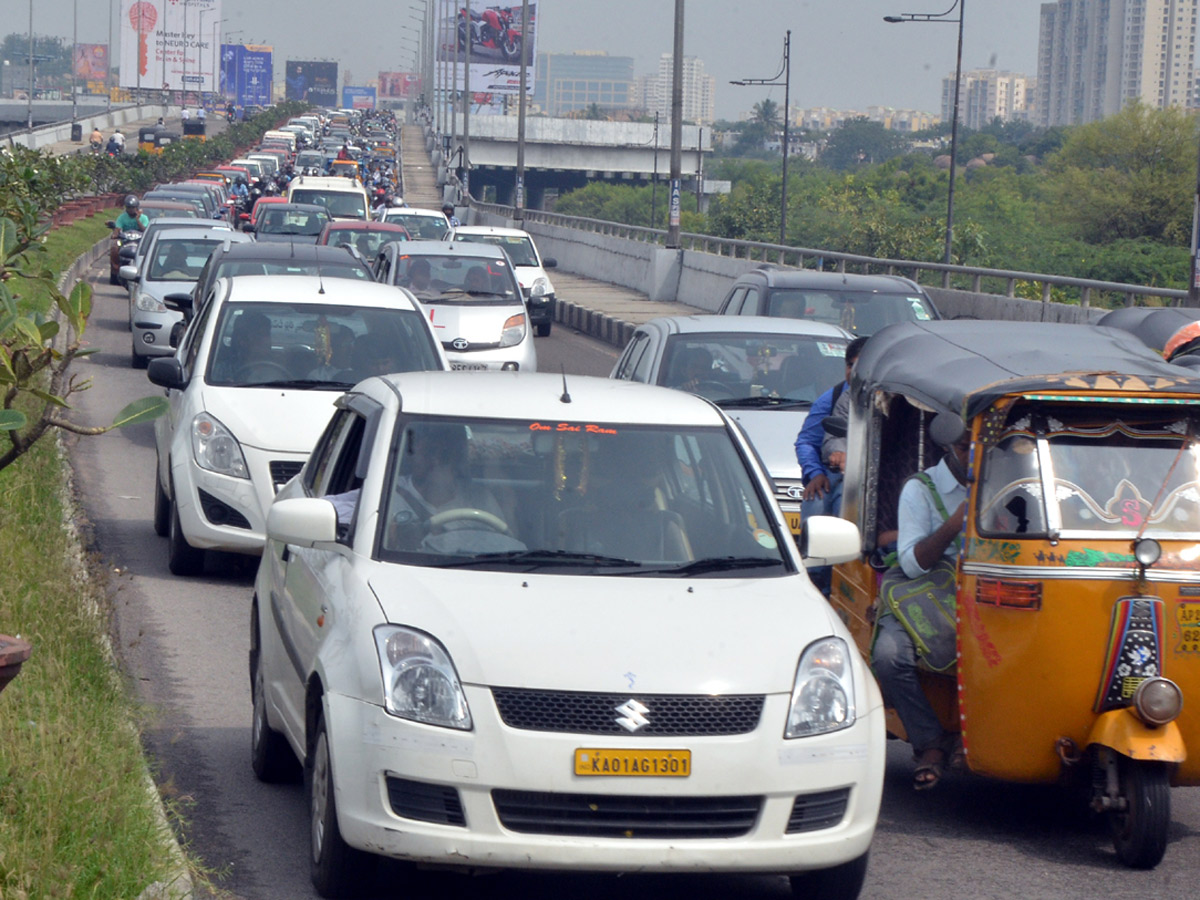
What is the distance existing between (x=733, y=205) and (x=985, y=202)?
18.4m

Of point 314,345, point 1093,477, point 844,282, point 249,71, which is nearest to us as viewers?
point 1093,477

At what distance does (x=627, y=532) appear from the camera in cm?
550

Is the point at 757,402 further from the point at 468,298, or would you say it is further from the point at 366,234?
the point at 366,234

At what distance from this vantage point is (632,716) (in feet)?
15.1

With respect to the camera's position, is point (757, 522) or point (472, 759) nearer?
point (472, 759)

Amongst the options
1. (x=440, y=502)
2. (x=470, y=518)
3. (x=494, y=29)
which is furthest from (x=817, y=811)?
(x=494, y=29)

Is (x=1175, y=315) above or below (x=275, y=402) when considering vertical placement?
above

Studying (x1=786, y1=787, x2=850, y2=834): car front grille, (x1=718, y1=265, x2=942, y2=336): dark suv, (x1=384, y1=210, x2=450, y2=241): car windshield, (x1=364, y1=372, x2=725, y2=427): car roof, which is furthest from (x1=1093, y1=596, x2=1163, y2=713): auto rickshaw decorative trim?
(x1=384, y1=210, x2=450, y2=241): car windshield

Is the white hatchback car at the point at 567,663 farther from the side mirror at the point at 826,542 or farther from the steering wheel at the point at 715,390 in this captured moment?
the steering wheel at the point at 715,390

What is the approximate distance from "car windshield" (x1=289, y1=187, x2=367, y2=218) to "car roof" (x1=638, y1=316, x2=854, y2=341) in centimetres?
2245

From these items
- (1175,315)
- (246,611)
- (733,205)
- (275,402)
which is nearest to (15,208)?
(275,402)

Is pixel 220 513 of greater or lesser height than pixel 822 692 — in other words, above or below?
below

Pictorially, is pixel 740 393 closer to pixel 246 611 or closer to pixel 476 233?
pixel 246 611

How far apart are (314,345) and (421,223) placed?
21.7m
